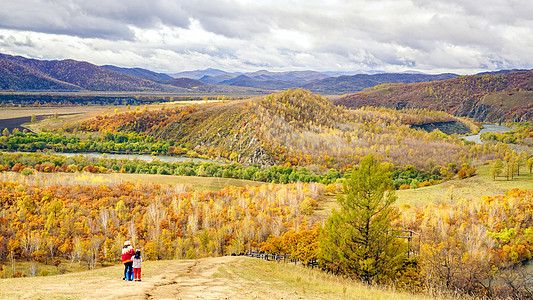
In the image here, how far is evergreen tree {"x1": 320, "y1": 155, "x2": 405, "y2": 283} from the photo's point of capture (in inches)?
1538

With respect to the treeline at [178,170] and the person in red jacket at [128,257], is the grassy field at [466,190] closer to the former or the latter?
the treeline at [178,170]

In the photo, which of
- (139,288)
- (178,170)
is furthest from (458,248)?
(178,170)

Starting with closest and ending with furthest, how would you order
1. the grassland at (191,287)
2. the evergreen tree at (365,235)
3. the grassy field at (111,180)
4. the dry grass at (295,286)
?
the grassland at (191,287)
the dry grass at (295,286)
the evergreen tree at (365,235)
the grassy field at (111,180)

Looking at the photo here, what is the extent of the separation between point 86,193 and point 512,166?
134108 mm

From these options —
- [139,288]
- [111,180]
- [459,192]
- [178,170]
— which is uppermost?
[139,288]

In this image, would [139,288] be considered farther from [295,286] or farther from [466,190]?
[466,190]

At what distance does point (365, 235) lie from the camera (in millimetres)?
40281

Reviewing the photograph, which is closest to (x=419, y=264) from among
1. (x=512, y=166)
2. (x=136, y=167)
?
(x=512, y=166)

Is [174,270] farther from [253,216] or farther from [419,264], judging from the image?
[253,216]

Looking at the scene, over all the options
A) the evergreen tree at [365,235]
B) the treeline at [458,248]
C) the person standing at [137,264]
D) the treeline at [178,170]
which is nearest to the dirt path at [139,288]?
the person standing at [137,264]

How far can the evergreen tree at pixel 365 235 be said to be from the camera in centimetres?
3906

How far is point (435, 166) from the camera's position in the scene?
178 meters

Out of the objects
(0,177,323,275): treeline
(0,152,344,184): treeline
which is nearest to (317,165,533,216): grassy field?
(0,177,323,275): treeline

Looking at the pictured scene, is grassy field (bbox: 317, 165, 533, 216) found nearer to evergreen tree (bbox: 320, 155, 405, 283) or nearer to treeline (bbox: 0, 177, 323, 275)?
treeline (bbox: 0, 177, 323, 275)
